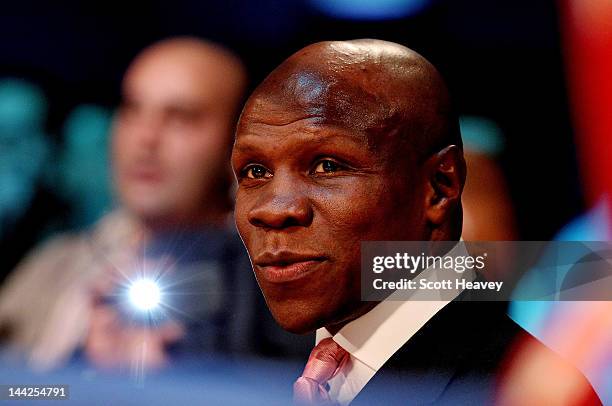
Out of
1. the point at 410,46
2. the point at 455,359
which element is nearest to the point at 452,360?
the point at 455,359

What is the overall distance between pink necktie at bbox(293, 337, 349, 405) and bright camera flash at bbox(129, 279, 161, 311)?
518 millimetres

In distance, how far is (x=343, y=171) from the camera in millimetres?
2135

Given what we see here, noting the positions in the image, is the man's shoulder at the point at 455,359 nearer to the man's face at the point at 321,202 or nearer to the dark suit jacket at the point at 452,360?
the dark suit jacket at the point at 452,360

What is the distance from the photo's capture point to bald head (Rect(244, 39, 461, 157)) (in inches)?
83.0

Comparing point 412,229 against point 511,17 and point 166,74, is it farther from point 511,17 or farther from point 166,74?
point 166,74

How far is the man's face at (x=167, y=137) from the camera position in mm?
2529

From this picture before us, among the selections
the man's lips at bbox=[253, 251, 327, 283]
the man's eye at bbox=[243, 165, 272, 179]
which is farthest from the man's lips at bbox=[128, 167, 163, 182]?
the man's lips at bbox=[253, 251, 327, 283]

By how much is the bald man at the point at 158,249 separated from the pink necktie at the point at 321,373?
1.03ft

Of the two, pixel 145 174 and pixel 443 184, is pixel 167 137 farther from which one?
pixel 443 184

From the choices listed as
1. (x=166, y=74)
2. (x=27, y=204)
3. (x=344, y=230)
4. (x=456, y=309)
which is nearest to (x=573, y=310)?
(x=456, y=309)

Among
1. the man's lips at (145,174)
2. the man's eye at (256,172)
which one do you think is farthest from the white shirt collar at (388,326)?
the man's lips at (145,174)

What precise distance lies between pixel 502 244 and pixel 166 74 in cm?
101

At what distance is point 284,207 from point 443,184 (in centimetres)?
37

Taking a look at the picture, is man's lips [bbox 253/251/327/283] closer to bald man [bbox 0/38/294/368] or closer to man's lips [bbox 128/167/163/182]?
bald man [bbox 0/38/294/368]
